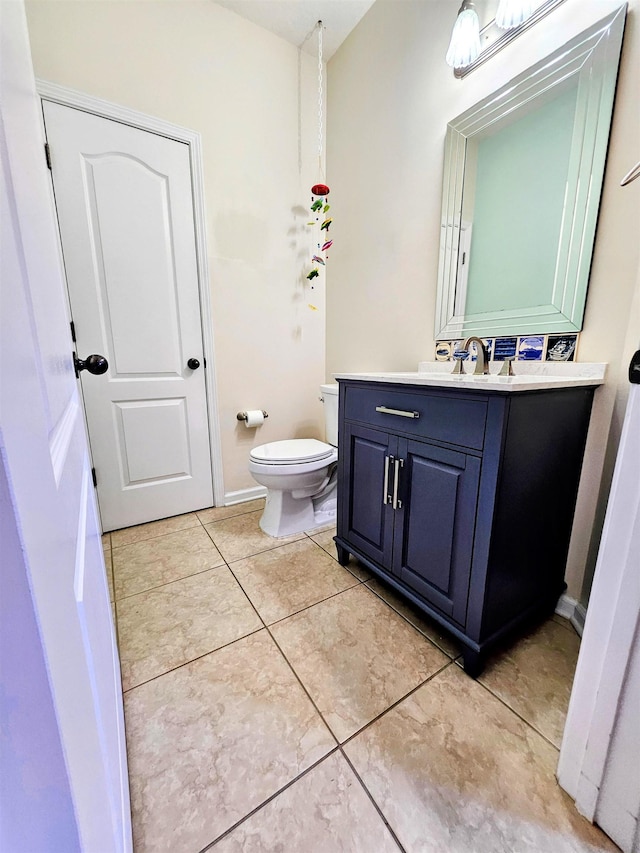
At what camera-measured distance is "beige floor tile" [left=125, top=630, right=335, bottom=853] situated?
28.6 inches

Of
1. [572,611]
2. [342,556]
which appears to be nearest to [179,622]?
[342,556]

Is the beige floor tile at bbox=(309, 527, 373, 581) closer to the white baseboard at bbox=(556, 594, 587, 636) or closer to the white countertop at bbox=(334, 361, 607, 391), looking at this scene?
the white baseboard at bbox=(556, 594, 587, 636)

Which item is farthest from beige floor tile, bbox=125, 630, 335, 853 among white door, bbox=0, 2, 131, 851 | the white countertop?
the white countertop

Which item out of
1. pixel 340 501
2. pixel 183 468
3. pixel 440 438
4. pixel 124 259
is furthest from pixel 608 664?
pixel 124 259

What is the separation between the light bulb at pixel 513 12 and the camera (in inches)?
44.4

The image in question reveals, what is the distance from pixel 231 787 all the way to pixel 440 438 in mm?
976

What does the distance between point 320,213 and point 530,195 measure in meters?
1.30

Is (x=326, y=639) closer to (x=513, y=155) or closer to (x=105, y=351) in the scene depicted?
(x=105, y=351)

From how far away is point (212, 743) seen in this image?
861 mm

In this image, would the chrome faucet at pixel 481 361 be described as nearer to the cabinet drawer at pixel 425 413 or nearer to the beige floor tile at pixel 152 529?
the cabinet drawer at pixel 425 413

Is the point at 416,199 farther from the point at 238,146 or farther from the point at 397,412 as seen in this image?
the point at 397,412

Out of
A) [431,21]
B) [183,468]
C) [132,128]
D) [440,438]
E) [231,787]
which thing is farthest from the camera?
[183,468]

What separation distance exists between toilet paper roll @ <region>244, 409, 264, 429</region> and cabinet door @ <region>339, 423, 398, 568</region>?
81 centimetres

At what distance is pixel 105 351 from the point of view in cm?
172
